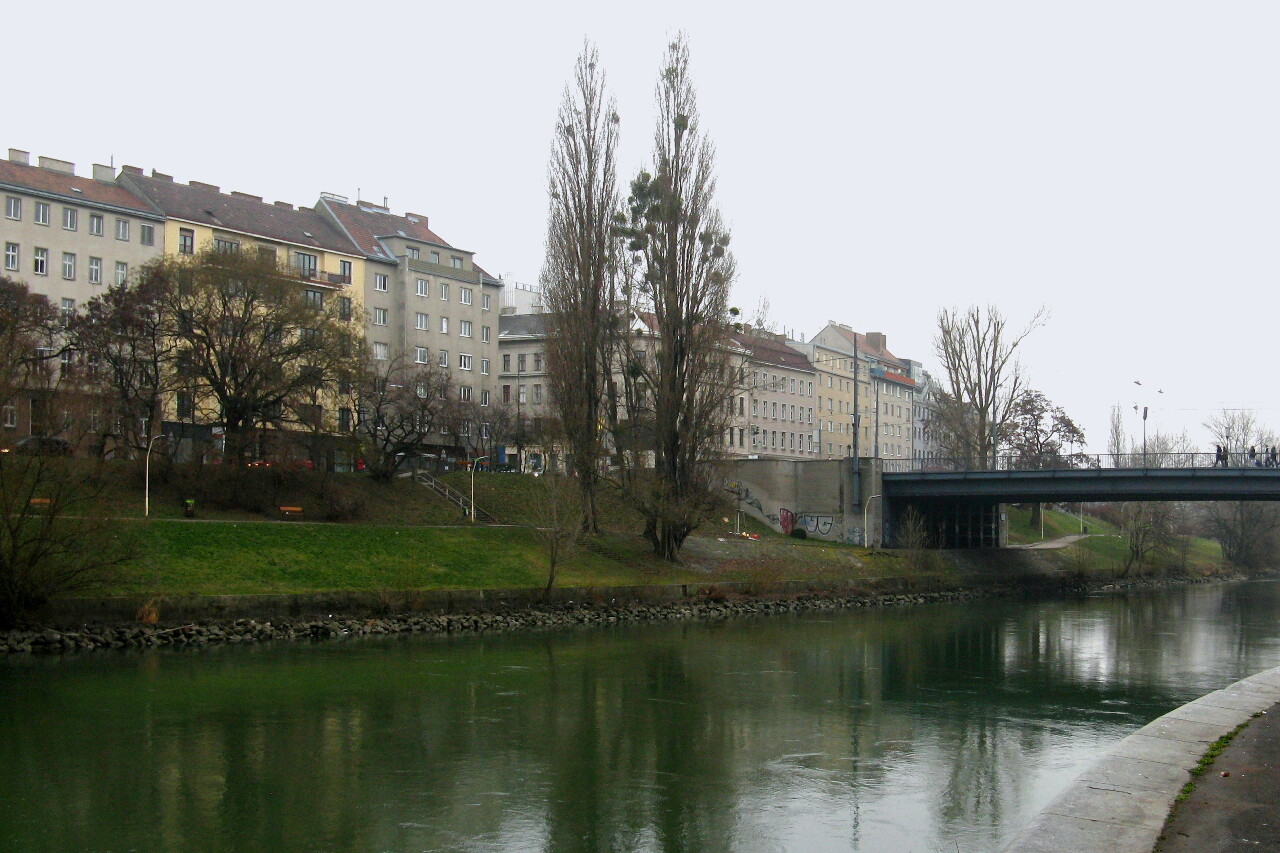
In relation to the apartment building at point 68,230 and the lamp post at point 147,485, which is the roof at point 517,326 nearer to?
the apartment building at point 68,230

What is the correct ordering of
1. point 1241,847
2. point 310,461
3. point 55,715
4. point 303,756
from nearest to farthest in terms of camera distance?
point 1241,847 < point 303,756 < point 55,715 < point 310,461

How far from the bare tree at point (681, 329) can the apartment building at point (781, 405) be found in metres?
55.1

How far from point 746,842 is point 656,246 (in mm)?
40371

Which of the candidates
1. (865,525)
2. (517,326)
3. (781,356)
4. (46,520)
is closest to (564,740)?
(46,520)

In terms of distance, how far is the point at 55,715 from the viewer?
2352 cm

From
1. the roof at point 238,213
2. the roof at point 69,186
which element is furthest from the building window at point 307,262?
the roof at point 69,186

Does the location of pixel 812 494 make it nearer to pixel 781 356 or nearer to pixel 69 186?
pixel 69 186

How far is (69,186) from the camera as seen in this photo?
72.9 metres

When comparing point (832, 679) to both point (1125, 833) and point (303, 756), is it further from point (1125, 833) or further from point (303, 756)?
point (1125, 833)

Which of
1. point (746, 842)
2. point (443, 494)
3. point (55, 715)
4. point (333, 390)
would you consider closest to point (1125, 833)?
point (746, 842)

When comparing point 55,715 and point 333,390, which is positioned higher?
point 333,390

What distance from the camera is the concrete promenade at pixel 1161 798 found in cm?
1116

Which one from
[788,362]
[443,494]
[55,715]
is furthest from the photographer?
[788,362]

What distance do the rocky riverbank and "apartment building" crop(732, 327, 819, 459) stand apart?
163 ft
